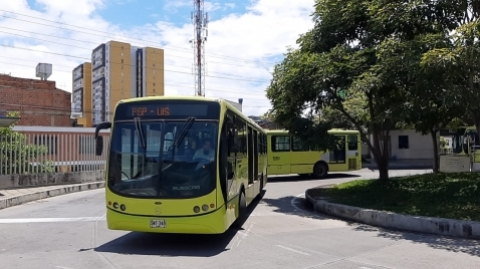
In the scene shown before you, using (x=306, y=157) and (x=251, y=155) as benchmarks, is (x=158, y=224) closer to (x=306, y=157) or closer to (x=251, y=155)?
(x=251, y=155)

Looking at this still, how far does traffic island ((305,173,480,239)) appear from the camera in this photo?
10414mm

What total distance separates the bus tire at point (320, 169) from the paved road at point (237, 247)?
44.6ft

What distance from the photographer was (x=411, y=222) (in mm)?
10750

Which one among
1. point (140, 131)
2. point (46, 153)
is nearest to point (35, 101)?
point (46, 153)

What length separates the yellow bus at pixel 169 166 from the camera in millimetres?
8367

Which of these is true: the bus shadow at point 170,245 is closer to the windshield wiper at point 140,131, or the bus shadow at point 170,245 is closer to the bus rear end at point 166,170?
the bus rear end at point 166,170

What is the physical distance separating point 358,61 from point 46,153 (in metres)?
13.5

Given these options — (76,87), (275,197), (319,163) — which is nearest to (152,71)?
(76,87)

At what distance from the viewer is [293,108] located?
16562 millimetres

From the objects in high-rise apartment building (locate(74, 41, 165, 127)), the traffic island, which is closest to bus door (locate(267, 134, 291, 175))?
the traffic island

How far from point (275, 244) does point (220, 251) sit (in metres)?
1.18

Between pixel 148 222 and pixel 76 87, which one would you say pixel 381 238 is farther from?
pixel 76 87

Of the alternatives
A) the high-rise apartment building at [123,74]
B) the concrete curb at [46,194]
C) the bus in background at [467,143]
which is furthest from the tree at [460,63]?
the high-rise apartment building at [123,74]

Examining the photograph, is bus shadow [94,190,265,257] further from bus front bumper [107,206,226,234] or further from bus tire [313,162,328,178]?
bus tire [313,162,328,178]
